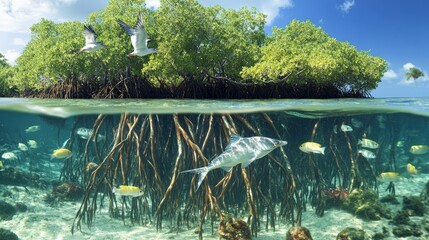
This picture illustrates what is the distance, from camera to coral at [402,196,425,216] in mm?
10375

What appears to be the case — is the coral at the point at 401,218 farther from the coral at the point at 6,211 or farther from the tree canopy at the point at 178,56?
the tree canopy at the point at 178,56

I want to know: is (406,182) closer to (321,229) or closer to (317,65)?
(321,229)

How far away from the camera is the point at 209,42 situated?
925 inches

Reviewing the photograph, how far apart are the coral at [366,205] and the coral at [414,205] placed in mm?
594

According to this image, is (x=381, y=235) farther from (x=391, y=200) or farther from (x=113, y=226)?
(x=113, y=226)

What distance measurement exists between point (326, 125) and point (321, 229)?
805 cm

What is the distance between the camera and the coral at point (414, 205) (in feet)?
34.0

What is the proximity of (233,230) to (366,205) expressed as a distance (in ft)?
12.8

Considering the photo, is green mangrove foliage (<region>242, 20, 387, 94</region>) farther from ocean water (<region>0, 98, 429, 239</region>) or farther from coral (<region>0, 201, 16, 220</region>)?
coral (<region>0, 201, 16, 220</region>)

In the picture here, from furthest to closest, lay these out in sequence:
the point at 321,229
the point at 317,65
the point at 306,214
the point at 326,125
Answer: the point at 317,65
the point at 326,125
the point at 306,214
the point at 321,229

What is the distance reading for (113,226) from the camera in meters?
9.91

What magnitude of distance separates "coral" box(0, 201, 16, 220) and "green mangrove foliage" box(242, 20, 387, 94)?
13.1m

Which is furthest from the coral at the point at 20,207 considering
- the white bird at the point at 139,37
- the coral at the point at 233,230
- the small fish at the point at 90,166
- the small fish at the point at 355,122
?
the small fish at the point at 355,122

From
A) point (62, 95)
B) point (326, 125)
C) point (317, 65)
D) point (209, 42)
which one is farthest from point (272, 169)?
point (62, 95)
